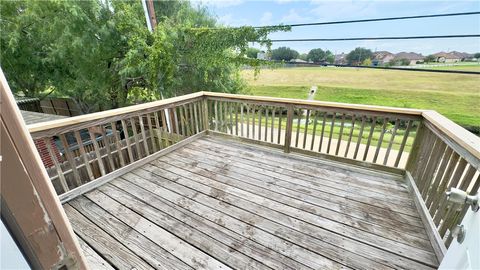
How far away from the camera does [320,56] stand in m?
5.27

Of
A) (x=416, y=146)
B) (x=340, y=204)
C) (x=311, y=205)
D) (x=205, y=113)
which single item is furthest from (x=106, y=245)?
(x=416, y=146)

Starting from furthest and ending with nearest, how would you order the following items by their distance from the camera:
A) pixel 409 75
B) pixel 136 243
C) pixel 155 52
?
pixel 409 75 → pixel 155 52 → pixel 136 243

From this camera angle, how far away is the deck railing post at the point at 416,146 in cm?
229

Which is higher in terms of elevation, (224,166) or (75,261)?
(75,261)

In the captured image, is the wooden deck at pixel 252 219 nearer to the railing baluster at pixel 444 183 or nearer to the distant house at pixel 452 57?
the railing baluster at pixel 444 183

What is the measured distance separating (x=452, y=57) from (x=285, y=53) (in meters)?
3.39

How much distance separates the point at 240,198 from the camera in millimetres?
2256

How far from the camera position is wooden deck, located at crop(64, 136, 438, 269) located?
5.30ft

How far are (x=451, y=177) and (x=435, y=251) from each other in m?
0.58

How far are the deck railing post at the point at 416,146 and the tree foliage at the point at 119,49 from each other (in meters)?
4.05

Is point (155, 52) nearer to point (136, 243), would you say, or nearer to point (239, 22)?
point (239, 22)

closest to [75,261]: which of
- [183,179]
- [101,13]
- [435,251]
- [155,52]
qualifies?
[183,179]

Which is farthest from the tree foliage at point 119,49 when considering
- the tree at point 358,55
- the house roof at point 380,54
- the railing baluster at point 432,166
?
the railing baluster at point 432,166

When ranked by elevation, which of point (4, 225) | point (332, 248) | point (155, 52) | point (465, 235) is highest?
point (155, 52)
